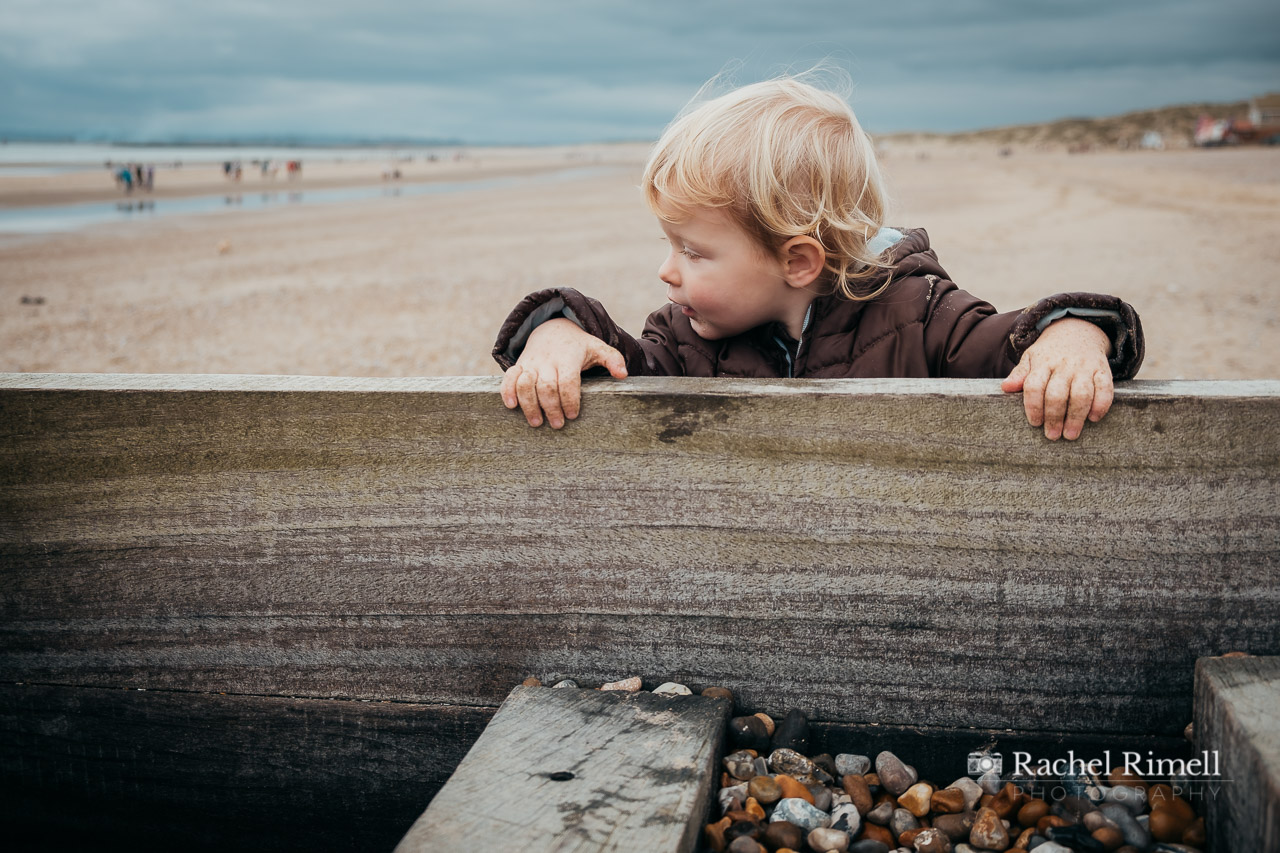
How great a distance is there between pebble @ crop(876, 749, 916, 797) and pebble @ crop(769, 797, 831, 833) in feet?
0.44

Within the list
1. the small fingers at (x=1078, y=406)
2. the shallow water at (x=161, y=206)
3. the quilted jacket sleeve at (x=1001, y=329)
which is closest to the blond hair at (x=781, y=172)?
the quilted jacket sleeve at (x=1001, y=329)

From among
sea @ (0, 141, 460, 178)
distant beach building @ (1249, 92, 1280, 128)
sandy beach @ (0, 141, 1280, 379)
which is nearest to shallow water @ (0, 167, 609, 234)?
sandy beach @ (0, 141, 1280, 379)

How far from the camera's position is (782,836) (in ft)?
4.32

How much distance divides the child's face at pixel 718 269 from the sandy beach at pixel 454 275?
523 mm

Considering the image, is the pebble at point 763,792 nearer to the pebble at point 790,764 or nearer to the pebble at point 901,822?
the pebble at point 790,764

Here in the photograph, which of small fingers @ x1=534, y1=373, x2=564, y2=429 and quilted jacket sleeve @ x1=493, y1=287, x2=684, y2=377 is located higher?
quilted jacket sleeve @ x1=493, y1=287, x2=684, y2=377

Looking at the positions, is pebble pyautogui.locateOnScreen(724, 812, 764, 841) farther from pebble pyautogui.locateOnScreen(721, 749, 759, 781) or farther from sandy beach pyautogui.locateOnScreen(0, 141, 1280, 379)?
sandy beach pyautogui.locateOnScreen(0, 141, 1280, 379)

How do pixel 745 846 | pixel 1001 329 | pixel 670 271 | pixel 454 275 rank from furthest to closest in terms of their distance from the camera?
pixel 454 275
pixel 670 271
pixel 1001 329
pixel 745 846

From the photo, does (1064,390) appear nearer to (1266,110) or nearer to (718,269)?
(718,269)

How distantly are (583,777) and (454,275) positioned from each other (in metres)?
12.3

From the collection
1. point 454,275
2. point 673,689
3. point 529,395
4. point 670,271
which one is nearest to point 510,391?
point 529,395

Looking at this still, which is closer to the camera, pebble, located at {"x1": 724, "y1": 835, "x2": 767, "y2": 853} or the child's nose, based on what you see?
pebble, located at {"x1": 724, "y1": 835, "x2": 767, "y2": 853}

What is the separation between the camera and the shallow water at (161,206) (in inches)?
918

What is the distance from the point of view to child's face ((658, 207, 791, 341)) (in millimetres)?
1918
